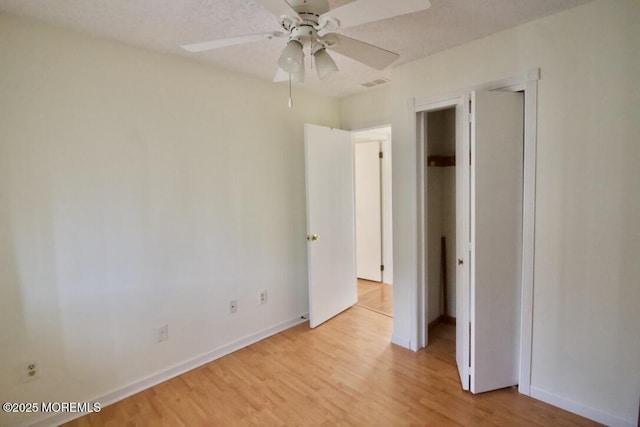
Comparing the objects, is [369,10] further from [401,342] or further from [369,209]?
[369,209]

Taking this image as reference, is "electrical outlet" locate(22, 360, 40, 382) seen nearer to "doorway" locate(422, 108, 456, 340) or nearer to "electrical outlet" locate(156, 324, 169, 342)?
"electrical outlet" locate(156, 324, 169, 342)

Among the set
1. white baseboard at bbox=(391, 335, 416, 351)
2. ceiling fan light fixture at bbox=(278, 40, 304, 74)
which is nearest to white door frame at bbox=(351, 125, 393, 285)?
white baseboard at bbox=(391, 335, 416, 351)

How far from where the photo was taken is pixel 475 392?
2166 millimetres

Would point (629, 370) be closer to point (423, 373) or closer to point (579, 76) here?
point (423, 373)

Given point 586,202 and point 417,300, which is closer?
point 586,202

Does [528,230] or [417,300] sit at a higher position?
[528,230]

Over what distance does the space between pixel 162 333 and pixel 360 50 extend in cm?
241

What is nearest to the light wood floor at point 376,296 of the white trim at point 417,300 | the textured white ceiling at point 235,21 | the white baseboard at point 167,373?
the white trim at point 417,300

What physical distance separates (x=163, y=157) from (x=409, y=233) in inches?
81.9

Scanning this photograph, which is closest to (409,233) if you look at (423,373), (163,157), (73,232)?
(423,373)

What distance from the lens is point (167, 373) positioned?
2.47 metres

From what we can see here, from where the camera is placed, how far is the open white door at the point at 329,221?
320 centimetres

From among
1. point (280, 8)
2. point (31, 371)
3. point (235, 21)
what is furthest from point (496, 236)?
point (31, 371)

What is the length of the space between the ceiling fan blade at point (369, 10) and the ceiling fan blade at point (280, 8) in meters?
0.13
